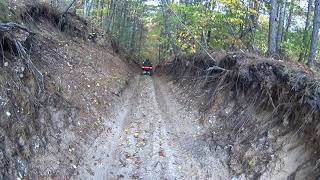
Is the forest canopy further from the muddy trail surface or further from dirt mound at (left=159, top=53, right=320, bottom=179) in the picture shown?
the muddy trail surface

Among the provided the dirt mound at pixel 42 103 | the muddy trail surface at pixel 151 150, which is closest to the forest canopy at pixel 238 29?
the dirt mound at pixel 42 103

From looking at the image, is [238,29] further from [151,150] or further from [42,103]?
[42,103]

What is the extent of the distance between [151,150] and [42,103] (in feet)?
10.9

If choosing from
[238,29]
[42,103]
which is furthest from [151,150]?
[238,29]

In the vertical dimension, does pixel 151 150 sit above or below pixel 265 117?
below

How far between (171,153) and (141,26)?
36338mm

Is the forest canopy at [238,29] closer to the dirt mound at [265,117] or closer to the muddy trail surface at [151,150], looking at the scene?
the dirt mound at [265,117]

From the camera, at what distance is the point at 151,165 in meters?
8.71

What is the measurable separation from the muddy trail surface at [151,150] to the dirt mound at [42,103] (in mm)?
463

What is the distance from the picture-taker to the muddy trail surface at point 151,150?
8.36m

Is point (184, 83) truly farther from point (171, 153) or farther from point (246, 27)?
point (171, 153)

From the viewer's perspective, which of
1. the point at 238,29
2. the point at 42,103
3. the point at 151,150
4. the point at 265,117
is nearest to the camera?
the point at 42,103

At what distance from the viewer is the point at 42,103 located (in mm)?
8539

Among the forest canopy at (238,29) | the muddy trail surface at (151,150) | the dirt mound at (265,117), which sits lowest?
the muddy trail surface at (151,150)
